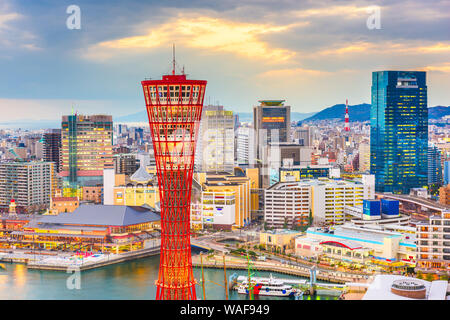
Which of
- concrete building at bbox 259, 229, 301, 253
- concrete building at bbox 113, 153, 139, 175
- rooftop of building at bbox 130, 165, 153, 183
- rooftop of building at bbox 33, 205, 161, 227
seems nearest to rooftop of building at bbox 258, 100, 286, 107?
concrete building at bbox 113, 153, 139, 175

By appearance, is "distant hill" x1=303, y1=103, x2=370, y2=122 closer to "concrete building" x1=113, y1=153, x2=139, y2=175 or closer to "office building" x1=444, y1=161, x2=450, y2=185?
"office building" x1=444, y1=161, x2=450, y2=185

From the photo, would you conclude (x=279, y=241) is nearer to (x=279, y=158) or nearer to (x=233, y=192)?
(x=233, y=192)

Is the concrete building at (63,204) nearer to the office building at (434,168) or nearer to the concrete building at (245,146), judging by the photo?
the concrete building at (245,146)

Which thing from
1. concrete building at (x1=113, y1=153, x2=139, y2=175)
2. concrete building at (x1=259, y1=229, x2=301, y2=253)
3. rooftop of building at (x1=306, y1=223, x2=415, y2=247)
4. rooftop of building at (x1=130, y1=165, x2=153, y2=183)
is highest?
concrete building at (x1=113, y1=153, x2=139, y2=175)

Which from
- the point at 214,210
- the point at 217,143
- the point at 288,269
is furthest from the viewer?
the point at 217,143

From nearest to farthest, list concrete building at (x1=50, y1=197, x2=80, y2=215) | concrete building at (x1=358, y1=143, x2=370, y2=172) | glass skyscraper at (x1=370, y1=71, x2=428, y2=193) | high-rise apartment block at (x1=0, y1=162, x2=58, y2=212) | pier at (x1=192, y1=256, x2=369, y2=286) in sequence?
1. pier at (x1=192, y1=256, x2=369, y2=286)
2. concrete building at (x1=50, y1=197, x2=80, y2=215)
3. high-rise apartment block at (x1=0, y1=162, x2=58, y2=212)
4. glass skyscraper at (x1=370, y1=71, x2=428, y2=193)
5. concrete building at (x1=358, y1=143, x2=370, y2=172)

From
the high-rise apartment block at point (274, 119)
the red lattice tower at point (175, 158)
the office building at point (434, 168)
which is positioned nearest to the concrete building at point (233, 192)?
the red lattice tower at point (175, 158)

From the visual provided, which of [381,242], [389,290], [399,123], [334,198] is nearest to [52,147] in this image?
[399,123]

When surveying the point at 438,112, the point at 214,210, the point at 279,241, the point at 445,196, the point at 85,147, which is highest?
the point at 438,112

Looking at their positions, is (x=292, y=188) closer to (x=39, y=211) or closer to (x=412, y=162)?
(x=39, y=211)
